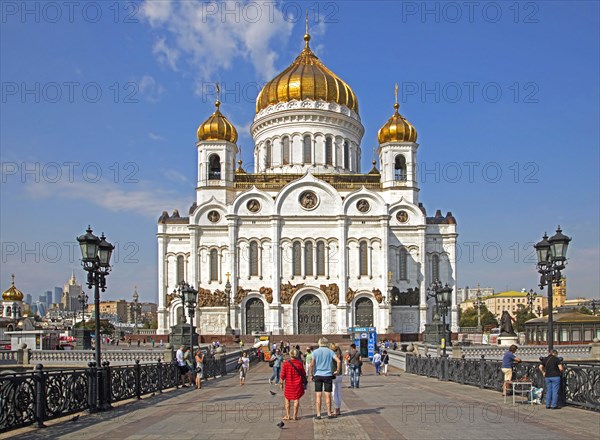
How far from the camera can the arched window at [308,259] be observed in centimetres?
6006

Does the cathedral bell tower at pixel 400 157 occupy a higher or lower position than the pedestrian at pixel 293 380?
higher

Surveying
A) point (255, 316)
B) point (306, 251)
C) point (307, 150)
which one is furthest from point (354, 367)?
point (307, 150)

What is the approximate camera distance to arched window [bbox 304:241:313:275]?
60.1m

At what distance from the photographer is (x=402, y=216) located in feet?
204

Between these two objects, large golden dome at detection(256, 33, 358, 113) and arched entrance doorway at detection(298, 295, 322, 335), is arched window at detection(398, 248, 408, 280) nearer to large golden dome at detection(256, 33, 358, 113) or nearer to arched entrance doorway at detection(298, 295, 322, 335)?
arched entrance doorway at detection(298, 295, 322, 335)

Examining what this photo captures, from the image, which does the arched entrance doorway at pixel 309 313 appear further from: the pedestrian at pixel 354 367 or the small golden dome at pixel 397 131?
the pedestrian at pixel 354 367

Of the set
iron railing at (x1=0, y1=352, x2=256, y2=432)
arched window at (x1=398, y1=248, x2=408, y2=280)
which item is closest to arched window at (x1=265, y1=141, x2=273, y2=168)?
arched window at (x1=398, y1=248, x2=408, y2=280)

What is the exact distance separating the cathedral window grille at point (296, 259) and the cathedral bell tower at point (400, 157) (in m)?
9.78

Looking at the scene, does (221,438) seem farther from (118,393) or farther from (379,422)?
(118,393)

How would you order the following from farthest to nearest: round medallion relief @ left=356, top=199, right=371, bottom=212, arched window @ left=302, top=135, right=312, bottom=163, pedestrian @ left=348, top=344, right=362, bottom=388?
arched window @ left=302, top=135, right=312, bottom=163 → round medallion relief @ left=356, top=199, right=371, bottom=212 → pedestrian @ left=348, top=344, right=362, bottom=388

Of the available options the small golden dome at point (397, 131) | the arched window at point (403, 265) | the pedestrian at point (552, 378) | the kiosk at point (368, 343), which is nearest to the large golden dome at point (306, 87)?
the small golden dome at point (397, 131)

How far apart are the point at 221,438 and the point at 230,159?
53.5m

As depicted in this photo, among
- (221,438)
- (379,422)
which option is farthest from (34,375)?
(379,422)

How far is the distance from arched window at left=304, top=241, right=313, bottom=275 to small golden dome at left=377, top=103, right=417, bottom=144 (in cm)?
1218
